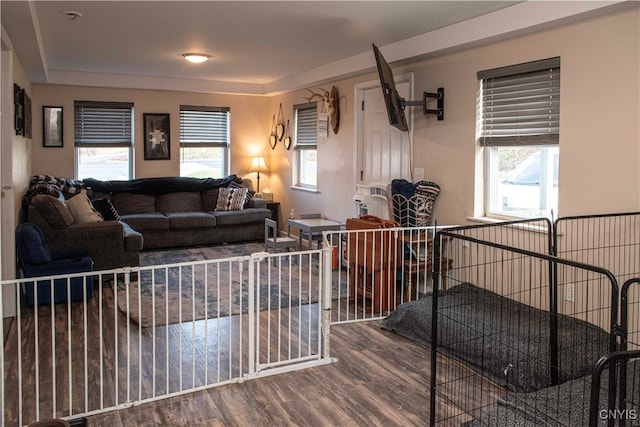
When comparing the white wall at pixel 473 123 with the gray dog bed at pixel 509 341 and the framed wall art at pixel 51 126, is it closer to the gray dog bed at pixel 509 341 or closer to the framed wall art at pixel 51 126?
the framed wall art at pixel 51 126

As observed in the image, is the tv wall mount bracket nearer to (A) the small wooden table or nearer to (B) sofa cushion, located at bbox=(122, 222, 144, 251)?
(A) the small wooden table

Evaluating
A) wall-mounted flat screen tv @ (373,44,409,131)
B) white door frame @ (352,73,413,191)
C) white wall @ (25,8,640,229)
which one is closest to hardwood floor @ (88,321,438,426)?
white wall @ (25,8,640,229)

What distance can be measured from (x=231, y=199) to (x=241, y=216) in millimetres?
372

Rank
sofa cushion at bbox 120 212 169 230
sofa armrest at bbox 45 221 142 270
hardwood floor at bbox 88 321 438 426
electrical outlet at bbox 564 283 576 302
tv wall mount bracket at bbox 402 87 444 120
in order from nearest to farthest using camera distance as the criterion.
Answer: hardwood floor at bbox 88 321 438 426, electrical outlet at bbox 564 283 576 302, tv wall mount bracket at bbox 402 87 444 120, sofa armrest at bbox 45 221 142 270, sofa cushion at bbox 120 212 169 230

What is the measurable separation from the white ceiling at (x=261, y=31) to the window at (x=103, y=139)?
0.74 m

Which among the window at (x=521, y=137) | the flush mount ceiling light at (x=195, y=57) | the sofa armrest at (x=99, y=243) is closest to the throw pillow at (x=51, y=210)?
the sofa armrest at (x=99, y=243)

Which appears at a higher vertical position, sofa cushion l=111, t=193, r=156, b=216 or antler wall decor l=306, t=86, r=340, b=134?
antler wall decor l=306, t=86, r=340, b=134

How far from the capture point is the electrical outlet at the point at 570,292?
12.9ft

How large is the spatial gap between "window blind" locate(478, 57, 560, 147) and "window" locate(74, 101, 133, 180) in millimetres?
5520

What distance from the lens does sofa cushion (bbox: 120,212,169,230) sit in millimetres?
7262

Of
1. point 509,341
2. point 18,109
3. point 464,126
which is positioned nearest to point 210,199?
point 18,109

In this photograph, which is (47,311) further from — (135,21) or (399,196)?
(399,196)

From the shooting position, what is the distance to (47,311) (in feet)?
15.3

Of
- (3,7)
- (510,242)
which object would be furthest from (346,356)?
(3,7)
